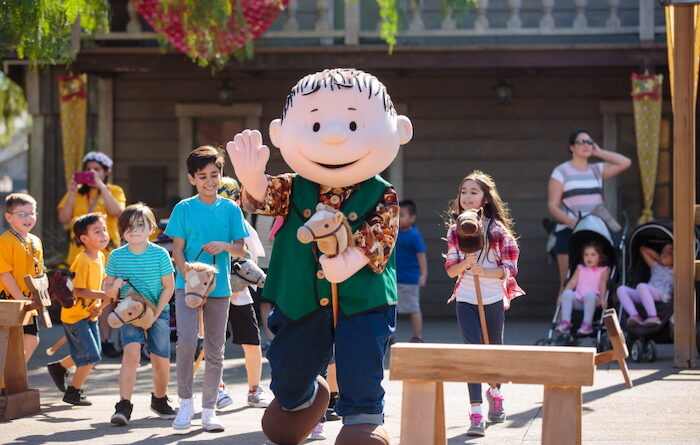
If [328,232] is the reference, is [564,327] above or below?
below

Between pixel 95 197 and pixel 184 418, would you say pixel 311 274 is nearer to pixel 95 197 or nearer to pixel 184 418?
pixel 184 418

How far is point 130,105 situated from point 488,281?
8738mm

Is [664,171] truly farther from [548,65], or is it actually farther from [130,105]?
[130,105]

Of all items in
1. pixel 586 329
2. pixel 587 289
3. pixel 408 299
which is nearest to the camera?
pixel 586 329

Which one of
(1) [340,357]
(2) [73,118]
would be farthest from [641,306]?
(2) [73,118]

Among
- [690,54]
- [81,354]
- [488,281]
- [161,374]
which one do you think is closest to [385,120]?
[488,281]

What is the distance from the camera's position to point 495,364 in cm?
427

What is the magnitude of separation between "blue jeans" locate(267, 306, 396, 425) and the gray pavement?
3.48 ft

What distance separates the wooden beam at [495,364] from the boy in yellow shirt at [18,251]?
387cm

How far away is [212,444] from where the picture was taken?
5.96 metres

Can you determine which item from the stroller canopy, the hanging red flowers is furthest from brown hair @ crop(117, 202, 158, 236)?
the stroller canopy

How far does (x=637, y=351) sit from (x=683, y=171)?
1587mm

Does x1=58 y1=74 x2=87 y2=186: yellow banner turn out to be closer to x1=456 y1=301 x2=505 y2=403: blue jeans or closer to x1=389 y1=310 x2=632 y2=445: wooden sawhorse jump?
x1=456 y1=301 x2=505 y2=403: blue jeans

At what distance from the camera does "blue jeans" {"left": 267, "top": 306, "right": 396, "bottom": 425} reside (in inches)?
192
